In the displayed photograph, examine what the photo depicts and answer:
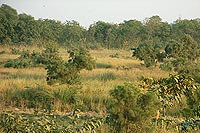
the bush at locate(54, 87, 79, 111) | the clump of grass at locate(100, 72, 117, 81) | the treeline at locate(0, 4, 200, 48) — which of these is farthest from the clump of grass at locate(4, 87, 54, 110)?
the treeline at locate(0, 4, 200, 48)

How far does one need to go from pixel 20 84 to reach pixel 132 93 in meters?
7.18

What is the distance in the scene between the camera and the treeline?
38.0 meters

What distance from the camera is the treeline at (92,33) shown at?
125 feet

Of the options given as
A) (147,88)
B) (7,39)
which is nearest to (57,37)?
(7,39)

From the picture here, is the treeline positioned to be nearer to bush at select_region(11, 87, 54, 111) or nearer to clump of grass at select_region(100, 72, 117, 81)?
clump of grass at select_region(100, 72, 117, 81)

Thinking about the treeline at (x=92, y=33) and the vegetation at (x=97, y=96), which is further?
the treeline at (x=92, y=33)

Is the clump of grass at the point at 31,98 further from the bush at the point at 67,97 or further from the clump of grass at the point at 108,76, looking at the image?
the clump of grass at the point at 108,76

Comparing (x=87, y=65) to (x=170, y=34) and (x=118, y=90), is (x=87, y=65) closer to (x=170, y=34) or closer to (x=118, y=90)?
(x=118, y=90)

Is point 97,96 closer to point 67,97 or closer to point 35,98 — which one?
point 67,97

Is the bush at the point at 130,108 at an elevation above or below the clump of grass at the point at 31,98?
above

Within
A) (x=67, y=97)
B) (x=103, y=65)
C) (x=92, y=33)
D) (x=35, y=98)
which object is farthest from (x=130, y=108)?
(x=92, y=33)

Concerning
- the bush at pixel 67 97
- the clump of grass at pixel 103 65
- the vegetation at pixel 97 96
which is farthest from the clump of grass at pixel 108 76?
the clump of grass at pixel 103 65

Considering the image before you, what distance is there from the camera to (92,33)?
45844 mm

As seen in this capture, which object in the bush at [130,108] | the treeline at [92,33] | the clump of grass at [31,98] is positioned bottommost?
the clump of grass at [31,98]
